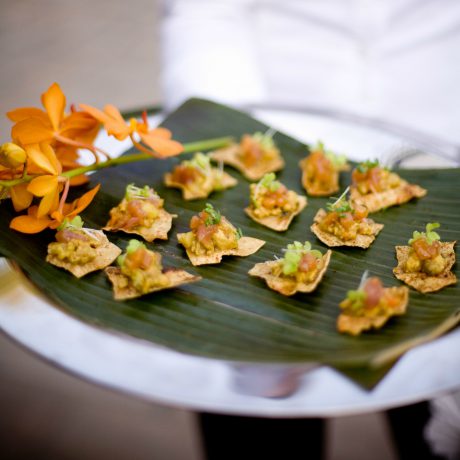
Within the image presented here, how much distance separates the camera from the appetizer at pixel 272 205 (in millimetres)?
2643

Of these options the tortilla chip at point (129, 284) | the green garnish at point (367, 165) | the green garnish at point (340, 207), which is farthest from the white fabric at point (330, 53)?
the tortilla chip at point (129, 284)

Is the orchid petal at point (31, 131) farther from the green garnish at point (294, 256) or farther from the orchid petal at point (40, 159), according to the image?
the green garnish at point (294, 256)

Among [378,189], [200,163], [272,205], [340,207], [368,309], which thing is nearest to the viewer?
[368,309]

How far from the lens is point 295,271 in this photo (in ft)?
7.21

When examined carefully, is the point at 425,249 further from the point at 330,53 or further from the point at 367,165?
the point at 330,53

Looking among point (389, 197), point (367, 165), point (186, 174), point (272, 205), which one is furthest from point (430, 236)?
point (186, 174)

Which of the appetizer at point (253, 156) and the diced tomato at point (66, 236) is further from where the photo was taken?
the appetizer at point (253, 156)

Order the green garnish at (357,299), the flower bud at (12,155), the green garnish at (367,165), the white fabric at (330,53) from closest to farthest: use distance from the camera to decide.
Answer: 1. the green garnish at (357,299)
2. the flower bud at (12,155)
3. the green garnish at (367,165)
4. the white fabric at (330,53)

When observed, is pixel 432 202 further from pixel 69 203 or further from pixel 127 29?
pixel 127 29

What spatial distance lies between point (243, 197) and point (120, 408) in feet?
6.52

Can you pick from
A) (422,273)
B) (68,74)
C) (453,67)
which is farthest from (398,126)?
(68,74)

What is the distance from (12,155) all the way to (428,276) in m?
1.75

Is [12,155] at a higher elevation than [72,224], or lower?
higher

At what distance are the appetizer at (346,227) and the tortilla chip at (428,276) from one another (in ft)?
0.61
